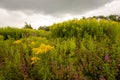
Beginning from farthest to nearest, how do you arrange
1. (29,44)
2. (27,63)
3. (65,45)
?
(29,44) → (65,45) → (27,63)

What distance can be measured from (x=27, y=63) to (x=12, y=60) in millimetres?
731

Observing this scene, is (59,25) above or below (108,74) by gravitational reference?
above

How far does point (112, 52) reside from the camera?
694 centimetres

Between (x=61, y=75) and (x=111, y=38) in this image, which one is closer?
(x=61, y=75)

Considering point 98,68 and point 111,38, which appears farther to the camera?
point 111,38

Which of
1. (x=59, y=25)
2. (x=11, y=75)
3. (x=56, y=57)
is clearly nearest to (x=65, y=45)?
(x=56, y=57)

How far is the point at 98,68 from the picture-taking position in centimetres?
633

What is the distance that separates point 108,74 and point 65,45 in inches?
86.1

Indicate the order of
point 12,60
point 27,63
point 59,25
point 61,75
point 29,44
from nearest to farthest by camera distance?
point 61,75
point 27,63
point 12,60
point 29,44
point 59,25

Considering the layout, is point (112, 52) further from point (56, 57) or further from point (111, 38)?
point (111, 38)

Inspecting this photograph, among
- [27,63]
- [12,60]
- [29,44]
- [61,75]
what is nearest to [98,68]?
[61,75]

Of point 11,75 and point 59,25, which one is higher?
point 59,25

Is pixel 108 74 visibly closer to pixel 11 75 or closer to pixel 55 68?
pixel 55 68

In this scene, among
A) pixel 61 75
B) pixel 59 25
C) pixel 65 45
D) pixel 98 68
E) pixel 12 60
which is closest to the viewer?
pixel 61 75
